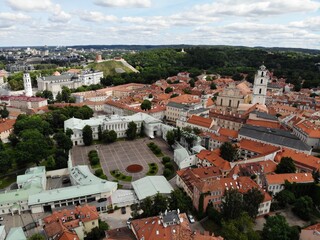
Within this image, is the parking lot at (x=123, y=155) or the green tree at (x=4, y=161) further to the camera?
the parking lot at (x=123, y=155)

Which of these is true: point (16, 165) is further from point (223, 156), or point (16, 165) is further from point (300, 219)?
point (300, 219)

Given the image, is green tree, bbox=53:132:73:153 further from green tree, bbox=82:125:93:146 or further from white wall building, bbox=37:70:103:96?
white wall building, bbox=37:70:103:96

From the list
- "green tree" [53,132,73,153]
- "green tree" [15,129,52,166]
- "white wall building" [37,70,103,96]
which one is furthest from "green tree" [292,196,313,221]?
"white wall building" [37,70,103,96]

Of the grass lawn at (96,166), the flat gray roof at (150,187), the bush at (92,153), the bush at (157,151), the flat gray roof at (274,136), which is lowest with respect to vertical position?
the grass lawn at (96,166)

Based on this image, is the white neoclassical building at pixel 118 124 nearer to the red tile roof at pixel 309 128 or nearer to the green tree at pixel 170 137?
the green tree at pixel 170 137

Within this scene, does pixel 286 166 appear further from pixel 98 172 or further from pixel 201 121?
pixel 98 172

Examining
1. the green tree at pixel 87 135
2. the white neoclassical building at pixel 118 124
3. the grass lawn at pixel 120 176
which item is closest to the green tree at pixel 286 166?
the grass lawn at pixel 120 176

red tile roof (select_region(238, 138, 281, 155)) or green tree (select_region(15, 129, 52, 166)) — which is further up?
red tile roof (select_region(238, 138, 281, 155))

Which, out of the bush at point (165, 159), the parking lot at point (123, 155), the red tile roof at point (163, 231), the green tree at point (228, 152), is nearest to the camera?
the red tile roof at point (163, 231)
